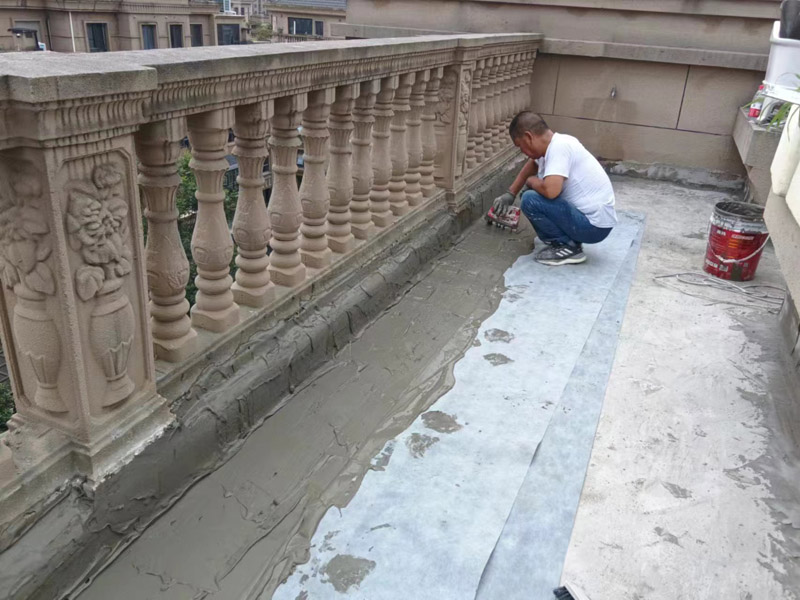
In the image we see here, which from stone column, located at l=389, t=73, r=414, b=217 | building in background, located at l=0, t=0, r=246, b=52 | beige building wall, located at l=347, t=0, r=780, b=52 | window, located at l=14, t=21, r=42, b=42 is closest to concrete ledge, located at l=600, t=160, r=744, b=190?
beige building wall, located at l=347, t=0, r=780, b=52

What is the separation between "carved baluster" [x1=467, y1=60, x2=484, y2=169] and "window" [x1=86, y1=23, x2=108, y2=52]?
2336cm

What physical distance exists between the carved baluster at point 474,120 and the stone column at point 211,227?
3168 millimetres

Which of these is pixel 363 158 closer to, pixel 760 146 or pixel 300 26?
pixel 760 146

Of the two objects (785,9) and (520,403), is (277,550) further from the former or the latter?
(785,9)

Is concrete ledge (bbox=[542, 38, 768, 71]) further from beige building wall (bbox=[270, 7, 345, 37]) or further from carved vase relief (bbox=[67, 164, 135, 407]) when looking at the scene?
beige building wall (bbox=[270, 7, 345, 37])

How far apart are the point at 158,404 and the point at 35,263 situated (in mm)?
700

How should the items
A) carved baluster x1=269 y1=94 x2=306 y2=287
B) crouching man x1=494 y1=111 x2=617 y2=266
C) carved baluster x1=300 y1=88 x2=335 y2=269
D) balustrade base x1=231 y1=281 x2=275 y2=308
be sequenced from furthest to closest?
crouching man x1=494 y1=111 x2=617 y2=266 < carved baluster x1=300 y1=88 x2=335 y2=269 < balustrade base x1=231 y1=281 x2=275 y2=308 < carved baluster x1=269 y1=94 x2=306 y2=287

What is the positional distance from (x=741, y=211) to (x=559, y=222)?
51.7 inches

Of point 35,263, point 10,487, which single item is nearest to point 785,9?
point 35,263

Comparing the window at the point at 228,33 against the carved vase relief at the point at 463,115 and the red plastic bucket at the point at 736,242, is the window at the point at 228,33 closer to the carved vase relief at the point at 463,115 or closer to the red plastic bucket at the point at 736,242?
the carved vase relief at the point at 463,115

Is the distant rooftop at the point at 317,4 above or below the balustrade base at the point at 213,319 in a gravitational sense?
above

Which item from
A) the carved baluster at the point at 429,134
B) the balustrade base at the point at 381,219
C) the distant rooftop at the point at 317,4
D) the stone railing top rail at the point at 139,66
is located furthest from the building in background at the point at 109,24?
the stone railing top rail at the point at 139,66

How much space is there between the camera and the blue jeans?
15.5 ft

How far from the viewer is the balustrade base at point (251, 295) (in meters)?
2.93
